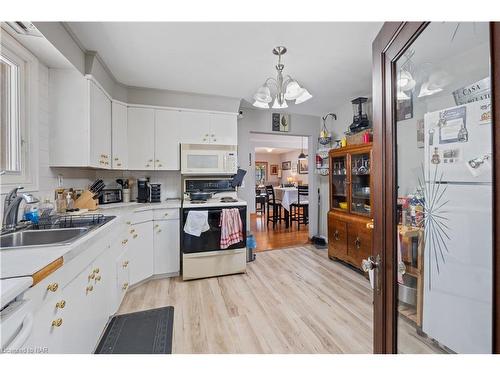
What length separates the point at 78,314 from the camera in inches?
47.3

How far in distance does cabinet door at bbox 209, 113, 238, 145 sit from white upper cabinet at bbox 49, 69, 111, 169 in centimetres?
137

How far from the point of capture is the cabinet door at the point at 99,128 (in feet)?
6.59

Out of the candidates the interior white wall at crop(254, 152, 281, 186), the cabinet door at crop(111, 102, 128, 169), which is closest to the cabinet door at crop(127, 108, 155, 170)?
the cabinet door at crop(111, 102, 128, 169)

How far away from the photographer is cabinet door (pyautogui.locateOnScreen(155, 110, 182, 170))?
2803mm

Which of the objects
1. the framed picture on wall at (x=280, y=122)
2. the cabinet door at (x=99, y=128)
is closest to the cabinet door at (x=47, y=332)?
the cabinet door at (x=99, y=128)

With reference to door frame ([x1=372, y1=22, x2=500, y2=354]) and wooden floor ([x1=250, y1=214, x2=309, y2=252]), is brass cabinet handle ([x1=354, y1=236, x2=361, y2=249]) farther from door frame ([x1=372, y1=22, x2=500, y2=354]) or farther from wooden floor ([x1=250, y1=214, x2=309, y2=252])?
door frame ([x1=372, y1=22, x2=500, y2=354])

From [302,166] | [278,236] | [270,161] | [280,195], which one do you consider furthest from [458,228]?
[270,161]

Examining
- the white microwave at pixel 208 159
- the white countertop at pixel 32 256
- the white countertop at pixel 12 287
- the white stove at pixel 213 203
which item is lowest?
the white countertop at pixel 12 287

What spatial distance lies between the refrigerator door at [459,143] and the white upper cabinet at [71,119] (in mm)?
2408

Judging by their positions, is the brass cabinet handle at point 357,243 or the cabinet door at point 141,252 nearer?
the cabinet door at point 141,252

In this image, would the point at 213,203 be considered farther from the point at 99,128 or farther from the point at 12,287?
the point at 12,287

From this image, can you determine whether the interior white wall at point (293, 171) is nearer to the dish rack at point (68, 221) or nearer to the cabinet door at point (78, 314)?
the dish rack at point (68, 221)

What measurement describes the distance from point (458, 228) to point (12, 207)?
7.56 feet
